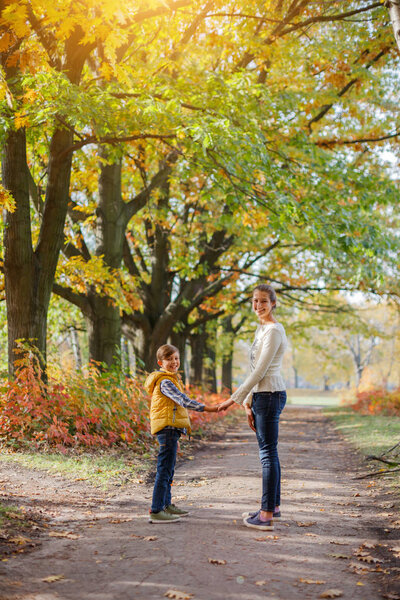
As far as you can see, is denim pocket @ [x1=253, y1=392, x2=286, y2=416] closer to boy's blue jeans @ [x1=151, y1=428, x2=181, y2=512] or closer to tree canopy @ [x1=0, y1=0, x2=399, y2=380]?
boy's blue jeans @ [x1=151, y1=428, x2=181, y2=512]

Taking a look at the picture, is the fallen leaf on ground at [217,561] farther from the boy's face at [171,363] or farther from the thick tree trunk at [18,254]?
the thick tree trunk at [18,254]

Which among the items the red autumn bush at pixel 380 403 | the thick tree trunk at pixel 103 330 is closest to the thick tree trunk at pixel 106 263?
the thick tree trunk at pixel 103 330

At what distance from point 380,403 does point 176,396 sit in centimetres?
1780

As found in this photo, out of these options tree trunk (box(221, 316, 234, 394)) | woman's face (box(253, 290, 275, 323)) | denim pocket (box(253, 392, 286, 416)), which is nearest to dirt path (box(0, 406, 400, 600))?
denim pocket (box(253, 392, 286, 416))

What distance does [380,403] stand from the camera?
20.9 metres

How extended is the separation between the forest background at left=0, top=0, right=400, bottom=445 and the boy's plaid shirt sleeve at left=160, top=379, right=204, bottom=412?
9.84ft

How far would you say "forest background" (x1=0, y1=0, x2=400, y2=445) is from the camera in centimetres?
802

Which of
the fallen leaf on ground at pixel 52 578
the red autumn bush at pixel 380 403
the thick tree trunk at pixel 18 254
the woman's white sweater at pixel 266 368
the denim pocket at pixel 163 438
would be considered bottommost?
the red autumn bush at pixel 380 403

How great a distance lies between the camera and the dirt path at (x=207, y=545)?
339cm

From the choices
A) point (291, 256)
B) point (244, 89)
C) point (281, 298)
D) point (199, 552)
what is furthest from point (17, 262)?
point (281, 298)

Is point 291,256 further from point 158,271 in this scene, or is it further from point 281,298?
point 158,271

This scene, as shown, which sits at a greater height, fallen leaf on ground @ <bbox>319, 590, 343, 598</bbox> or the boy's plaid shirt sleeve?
the boy's plaid shirt sleeve

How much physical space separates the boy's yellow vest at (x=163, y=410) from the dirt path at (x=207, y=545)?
886 millimetres

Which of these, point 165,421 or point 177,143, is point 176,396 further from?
point 177,143
